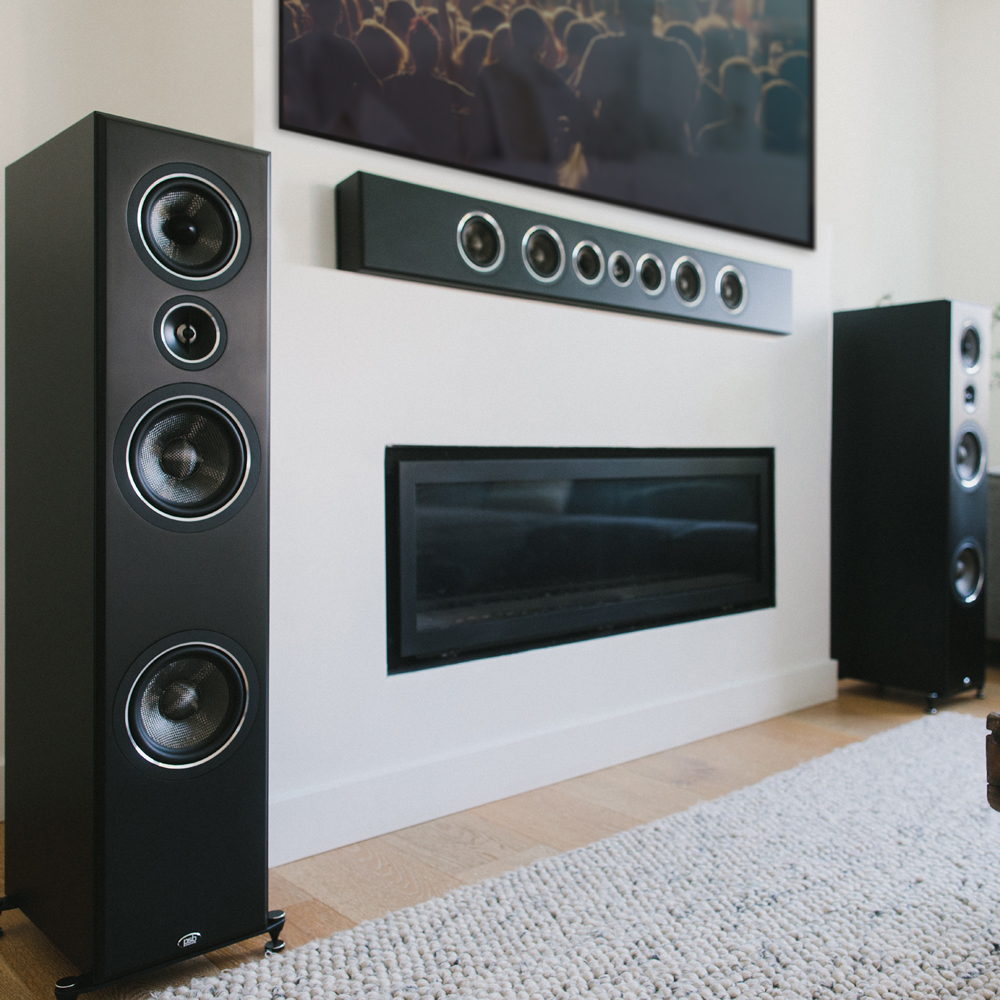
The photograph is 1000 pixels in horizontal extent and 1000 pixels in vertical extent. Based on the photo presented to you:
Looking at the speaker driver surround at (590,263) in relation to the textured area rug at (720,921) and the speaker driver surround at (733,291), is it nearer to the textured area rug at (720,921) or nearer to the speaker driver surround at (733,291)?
the speaker driver surround at (733,291)

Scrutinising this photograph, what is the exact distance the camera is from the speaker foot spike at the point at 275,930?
147 cm

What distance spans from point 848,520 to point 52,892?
2.54 meters

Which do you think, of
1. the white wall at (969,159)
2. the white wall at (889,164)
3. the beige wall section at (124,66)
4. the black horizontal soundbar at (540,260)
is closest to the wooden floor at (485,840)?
the beige wall section at (124,66)

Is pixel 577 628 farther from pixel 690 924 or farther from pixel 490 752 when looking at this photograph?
pixel 690 924

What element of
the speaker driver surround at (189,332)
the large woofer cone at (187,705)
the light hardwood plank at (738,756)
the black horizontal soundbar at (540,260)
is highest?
the black horizontal soundbar at (540,260)

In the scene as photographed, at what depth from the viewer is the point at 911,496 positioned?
2922 millimetres

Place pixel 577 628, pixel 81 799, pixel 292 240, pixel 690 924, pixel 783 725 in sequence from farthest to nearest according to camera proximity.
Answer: pixel 783 725 < pixel 577 628 < pixel 292 240 < pixel 690 924 < pixel 81 799

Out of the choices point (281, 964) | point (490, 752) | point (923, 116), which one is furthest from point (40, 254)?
point (923, 116)

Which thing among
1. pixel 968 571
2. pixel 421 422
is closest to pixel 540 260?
pixel 421 422

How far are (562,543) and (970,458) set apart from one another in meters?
1.46

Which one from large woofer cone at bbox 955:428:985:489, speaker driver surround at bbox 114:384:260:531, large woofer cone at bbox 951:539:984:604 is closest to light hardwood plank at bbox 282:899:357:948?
speaker driver surround at bbox 114:384:260:531

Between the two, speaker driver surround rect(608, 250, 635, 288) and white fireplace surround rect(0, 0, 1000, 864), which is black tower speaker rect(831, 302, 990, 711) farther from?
speaker driver surround rect(608, 250, 635, 288)

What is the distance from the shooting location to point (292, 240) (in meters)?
1.83

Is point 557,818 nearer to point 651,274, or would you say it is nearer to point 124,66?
point 651,274
